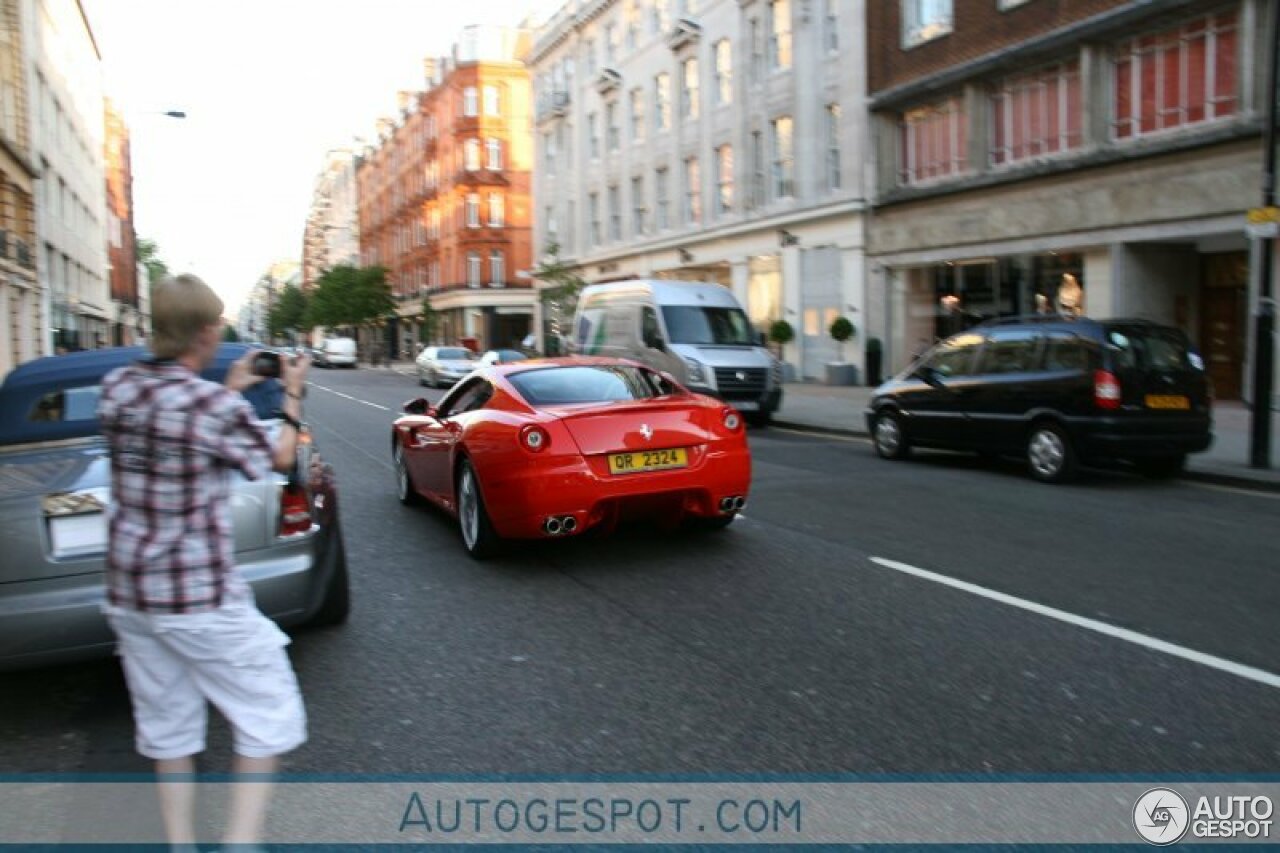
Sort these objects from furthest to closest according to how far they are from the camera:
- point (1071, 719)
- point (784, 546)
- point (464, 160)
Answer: point (464, 160) < point (784, 546) < point (1071, 719)

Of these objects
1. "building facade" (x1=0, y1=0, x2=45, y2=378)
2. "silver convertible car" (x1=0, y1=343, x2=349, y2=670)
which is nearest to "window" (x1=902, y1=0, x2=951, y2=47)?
"silver convertible car" (x1=0, y1=343, x2=349, y2=670)

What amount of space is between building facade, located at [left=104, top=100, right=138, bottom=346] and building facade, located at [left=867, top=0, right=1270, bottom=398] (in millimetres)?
46302

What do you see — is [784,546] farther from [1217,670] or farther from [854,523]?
[1217,670]

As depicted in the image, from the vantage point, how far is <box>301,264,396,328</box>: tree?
223 ft

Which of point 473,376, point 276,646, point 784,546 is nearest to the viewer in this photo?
point 276,646

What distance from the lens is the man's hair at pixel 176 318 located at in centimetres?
258

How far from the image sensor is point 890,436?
12.6 meters

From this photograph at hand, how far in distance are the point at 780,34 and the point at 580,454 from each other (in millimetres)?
26482

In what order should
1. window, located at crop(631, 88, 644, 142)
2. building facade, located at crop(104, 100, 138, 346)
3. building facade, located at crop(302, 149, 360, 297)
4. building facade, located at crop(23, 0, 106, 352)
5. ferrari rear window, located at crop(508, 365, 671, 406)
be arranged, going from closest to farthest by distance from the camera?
ferrari rear window, located at crop(508, 365, 671, 406), building facade, located at crop(23, 0, 106, 352), window, located at crop(631, 88, 644, 142), building facade, located at crop(104, 100, 138, 346), building facade, located at crop(302, 149, 360, 297)

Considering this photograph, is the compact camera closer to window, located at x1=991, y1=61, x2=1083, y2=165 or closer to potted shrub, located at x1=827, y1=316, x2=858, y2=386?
window, located at x1=991, y1=61, x2=1083, y2=165

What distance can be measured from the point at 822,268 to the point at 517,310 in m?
36.5

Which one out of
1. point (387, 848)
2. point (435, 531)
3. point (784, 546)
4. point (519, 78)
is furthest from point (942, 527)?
point (519, 78)

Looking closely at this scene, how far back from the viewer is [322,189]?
417ft

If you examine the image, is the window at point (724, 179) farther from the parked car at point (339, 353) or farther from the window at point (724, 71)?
the parked car at point (339, 353)
